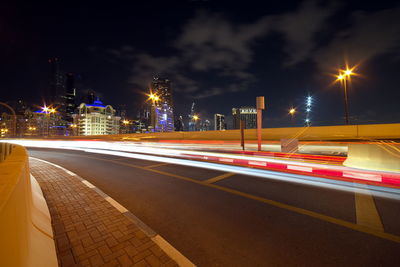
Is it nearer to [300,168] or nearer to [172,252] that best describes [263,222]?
[172,252]

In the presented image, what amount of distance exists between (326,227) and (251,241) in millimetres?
1651

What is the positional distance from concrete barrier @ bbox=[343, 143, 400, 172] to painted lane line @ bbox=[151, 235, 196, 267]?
7.38m

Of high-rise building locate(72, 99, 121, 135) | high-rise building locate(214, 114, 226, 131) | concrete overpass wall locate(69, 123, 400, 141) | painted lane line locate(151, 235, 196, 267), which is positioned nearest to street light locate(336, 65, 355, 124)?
concrete overpass wall locate(69, 123, 400, 141)

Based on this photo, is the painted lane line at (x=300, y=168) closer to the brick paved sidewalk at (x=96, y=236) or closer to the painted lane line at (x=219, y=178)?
the painted lane line at (x=219, y=178)

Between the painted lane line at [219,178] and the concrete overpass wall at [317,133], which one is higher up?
the concrete overpass wall at [317,133]

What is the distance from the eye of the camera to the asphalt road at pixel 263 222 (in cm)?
279

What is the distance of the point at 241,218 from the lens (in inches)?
157

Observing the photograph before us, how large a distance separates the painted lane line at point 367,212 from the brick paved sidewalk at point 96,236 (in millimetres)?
3933

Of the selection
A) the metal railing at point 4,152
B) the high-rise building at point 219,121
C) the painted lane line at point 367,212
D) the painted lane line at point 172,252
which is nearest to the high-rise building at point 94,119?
the high-rise building at point 219,121

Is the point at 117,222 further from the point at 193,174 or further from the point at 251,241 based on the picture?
the point at 193,174

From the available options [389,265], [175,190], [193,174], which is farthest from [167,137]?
[389,265]

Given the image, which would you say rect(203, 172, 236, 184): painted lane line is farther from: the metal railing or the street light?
the street light

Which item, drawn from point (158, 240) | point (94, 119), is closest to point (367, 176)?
point (158, 240)

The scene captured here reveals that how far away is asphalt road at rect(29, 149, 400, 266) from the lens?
2.79 meters
